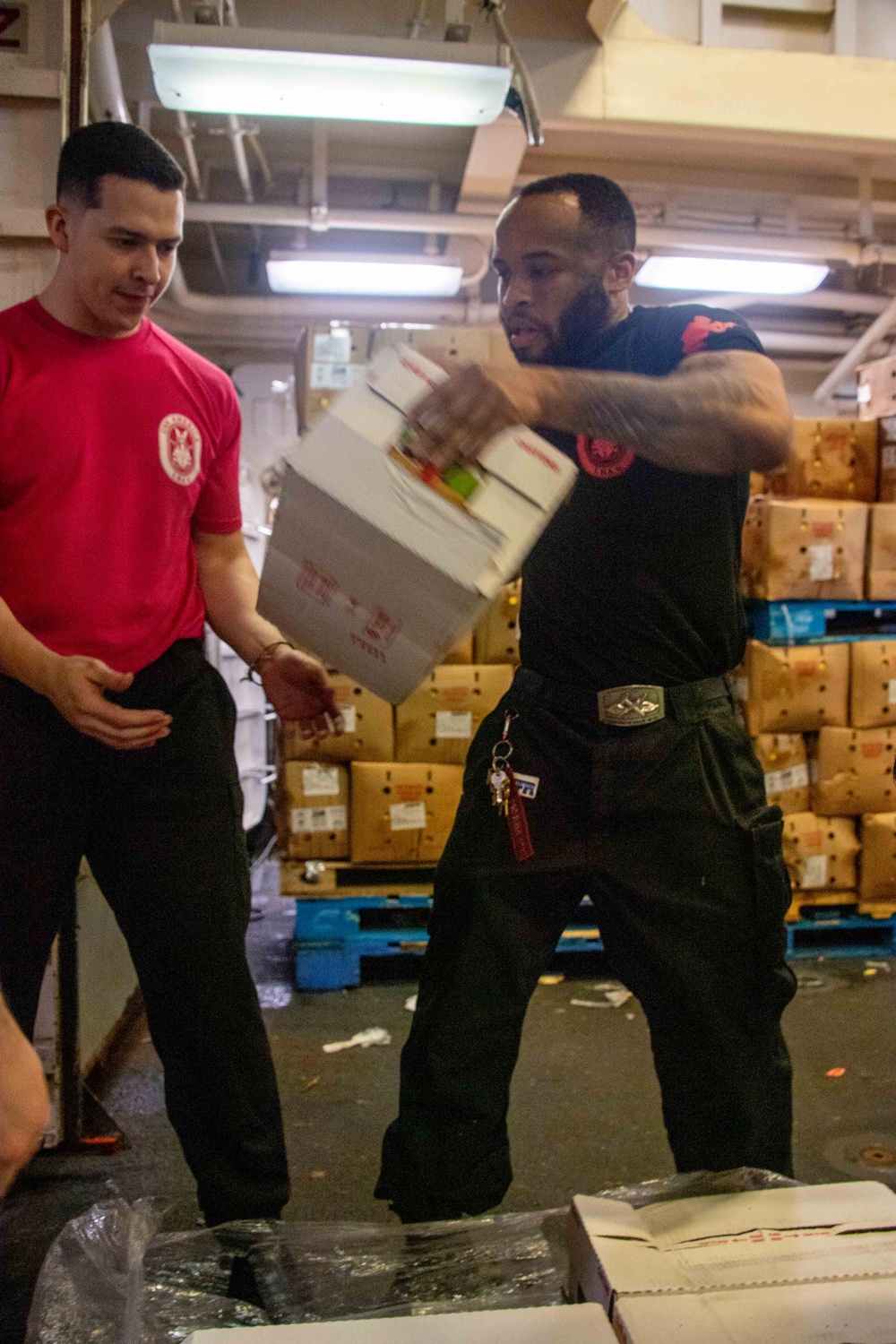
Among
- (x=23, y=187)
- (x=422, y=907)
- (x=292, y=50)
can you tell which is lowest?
(x=422, y=907)

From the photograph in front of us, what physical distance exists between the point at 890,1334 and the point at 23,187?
2.69 metres

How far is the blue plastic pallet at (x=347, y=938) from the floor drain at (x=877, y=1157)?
1.38 metres

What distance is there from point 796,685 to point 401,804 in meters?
1.64

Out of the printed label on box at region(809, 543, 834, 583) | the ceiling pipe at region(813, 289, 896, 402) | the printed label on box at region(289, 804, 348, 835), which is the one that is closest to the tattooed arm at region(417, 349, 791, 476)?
the printed label on box at region(289, 804, 348, 835)

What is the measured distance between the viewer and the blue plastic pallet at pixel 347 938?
3.80 metres

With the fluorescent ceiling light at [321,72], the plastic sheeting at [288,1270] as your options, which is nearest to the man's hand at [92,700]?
the plastic sheeting at [288,1270]

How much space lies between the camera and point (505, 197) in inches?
202

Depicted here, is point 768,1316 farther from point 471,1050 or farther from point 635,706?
point 635,706

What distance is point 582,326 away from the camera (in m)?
1.61

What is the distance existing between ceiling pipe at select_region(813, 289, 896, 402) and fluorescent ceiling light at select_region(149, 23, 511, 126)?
3819 mm

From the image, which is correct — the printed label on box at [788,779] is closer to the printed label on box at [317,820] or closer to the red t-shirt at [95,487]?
the printed label on box at [317,820]

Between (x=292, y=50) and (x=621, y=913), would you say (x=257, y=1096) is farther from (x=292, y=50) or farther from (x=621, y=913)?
(x=292, y=50)

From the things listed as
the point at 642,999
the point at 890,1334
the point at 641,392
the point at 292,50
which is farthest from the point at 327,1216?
the point at 292,50

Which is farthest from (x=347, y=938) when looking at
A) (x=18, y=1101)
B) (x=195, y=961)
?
(x=18, y=1101)
